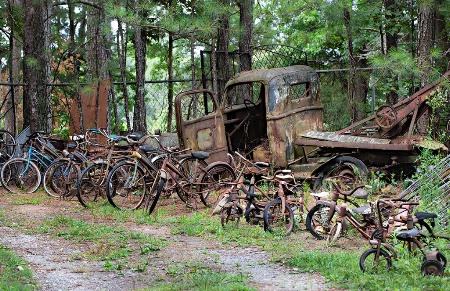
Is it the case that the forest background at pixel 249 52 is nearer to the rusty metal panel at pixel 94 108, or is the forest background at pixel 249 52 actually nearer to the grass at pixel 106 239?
the rusty metal panel at pixel 94 108

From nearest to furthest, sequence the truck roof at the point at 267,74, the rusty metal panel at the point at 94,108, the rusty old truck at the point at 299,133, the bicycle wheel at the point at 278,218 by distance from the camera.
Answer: the bicycle wheel at the point at 278,218
the rusty old truck at the point at 299,133
the truck roof at the point at 267,74
the rusty metal panel at the point at 94,108

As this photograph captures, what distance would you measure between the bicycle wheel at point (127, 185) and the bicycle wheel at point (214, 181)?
0.96m

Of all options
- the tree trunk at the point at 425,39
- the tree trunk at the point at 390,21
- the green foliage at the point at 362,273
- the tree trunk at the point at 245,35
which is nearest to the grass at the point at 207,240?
the green foliage at the point at 362,273

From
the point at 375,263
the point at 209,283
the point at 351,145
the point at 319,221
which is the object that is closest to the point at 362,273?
the point at 375,263

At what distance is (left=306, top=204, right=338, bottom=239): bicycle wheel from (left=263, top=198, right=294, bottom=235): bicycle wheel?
1.01 ft

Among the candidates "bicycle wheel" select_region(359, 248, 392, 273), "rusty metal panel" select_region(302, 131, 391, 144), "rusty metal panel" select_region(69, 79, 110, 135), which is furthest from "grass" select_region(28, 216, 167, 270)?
"rusty metal panel" select_region(69, 79, 110, 135)

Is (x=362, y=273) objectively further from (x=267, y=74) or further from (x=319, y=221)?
(x=267, y=74)

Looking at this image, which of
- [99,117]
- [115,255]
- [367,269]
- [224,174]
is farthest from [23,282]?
[99,117]

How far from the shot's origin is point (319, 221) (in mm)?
8172

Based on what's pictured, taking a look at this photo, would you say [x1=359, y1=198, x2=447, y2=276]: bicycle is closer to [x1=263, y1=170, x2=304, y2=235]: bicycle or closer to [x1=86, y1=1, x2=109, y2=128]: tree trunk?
[x1=263, y1=170, x2=304, y2=235]: bicycle

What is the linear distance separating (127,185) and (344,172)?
11.7 ft

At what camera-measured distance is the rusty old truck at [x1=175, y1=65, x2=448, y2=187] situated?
10.5m

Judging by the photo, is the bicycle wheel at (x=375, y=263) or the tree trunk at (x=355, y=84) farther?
the tree trunk at (x=355, y=84)

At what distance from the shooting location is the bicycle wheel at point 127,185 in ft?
33.1
